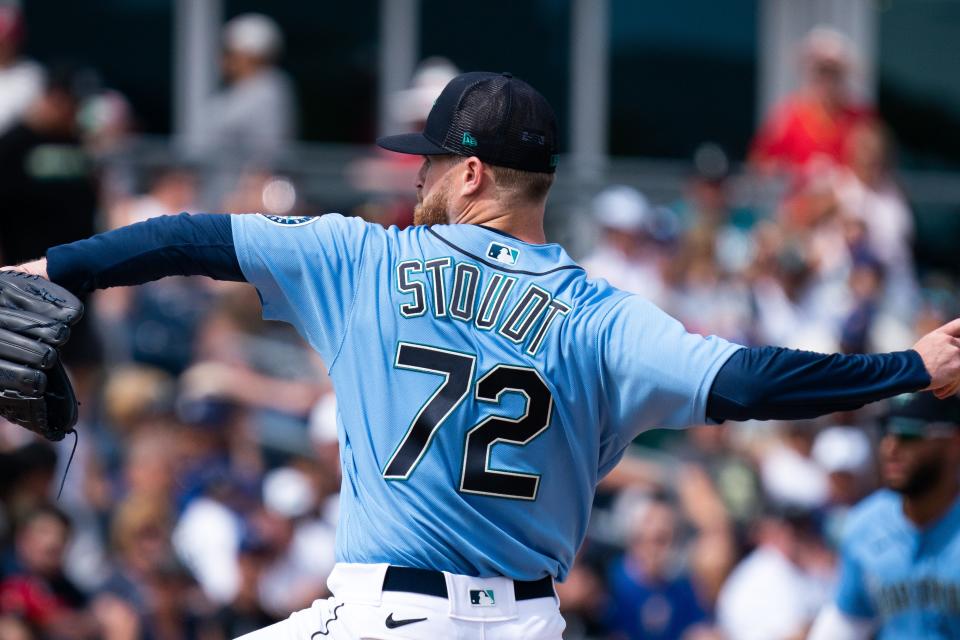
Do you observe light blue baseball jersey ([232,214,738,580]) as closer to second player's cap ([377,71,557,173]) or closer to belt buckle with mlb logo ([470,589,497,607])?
belt buckle with mlb logo ([470,589,497,607])

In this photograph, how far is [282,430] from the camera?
891 cm

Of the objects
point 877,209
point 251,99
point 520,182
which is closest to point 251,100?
point 251,99

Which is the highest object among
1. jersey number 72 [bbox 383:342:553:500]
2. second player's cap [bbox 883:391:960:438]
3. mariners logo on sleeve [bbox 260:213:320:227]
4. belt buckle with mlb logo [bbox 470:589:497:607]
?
mariners logo on sleeve [bbox 260:213:320:227]

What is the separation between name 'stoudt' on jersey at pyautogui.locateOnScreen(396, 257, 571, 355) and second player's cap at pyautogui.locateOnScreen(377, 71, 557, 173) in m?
0.29

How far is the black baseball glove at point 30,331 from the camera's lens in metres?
3.54

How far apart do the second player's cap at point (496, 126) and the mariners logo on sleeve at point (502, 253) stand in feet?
0.65

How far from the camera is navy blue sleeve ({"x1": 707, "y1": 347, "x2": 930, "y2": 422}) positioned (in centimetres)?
339

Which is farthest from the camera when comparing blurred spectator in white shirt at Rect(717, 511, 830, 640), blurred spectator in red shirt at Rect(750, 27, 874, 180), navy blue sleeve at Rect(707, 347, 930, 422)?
blurred spectator in red shirt at Rect(750, 27, 874, 180)

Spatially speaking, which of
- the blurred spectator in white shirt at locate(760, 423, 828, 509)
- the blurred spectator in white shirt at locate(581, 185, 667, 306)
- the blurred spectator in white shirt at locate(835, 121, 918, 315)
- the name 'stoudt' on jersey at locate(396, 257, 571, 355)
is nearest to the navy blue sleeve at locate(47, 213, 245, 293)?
the name 'stoudt' on jersey at locate(396, 257, 571, 355)

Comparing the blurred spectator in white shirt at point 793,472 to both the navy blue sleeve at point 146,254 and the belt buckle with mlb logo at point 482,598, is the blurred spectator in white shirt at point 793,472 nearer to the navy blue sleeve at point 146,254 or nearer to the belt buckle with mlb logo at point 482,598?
the belt buckle with mlb logo at point 482,598

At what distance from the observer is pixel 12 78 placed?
875 centimetres

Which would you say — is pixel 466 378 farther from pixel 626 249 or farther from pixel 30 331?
pixel 626 249

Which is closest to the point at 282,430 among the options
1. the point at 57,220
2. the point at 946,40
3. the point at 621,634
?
the point at 57,220

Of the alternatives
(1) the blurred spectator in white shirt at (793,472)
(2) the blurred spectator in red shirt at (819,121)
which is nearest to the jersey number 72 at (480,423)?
(1) the blurred spectator in white shirt at (793,472)
